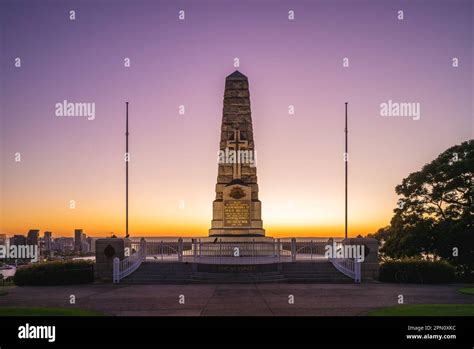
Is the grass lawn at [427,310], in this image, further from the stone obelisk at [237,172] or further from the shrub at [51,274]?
the stone obelisk at [237,172]

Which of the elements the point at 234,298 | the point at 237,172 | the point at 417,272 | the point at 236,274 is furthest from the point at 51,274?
the point at 237,172

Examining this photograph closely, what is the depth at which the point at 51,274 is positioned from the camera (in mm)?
23594

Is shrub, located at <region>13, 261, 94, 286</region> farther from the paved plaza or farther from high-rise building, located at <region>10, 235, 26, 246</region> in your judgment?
high-rise building, located at <region>10, 235, 26, 246</region>

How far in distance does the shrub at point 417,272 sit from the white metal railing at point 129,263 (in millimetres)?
11142

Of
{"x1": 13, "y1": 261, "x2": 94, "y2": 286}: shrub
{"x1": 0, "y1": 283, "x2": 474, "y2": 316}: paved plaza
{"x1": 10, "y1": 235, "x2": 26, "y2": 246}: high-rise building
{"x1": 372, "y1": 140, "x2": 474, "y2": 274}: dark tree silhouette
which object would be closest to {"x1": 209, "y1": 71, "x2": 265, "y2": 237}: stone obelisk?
{"x1": 372, "y1": 140, "x2": 474, "y2": 274}: dark tree silhouette

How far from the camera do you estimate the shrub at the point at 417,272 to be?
79.5ft

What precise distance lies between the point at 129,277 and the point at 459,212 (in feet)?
60.3

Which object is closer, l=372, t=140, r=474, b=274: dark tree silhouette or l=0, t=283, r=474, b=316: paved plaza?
l=0, t=283, r=474, b=316: paved plaza

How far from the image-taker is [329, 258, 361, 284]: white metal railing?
2421 cm

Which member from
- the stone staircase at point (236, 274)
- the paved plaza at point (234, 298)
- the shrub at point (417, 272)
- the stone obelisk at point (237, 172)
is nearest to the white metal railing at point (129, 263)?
the stone staircase at point (236, 274)

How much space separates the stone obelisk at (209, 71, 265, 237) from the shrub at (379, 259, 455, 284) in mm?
14489

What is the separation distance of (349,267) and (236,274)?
5103mm
